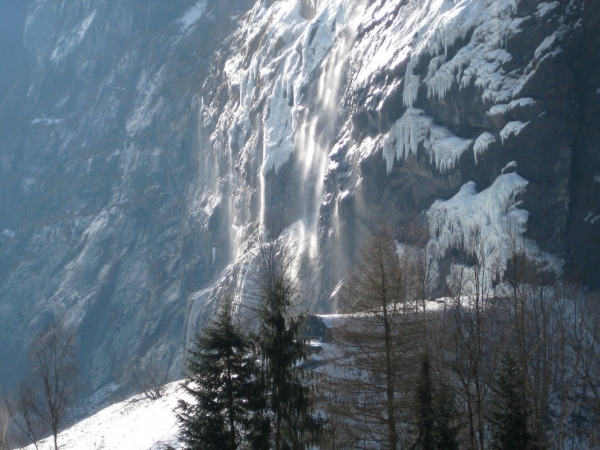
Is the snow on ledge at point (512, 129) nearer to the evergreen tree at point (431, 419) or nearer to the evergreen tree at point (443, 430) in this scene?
the evergreen tree at point (431, 419)

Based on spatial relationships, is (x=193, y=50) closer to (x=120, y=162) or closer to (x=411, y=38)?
(x=120, y=162)

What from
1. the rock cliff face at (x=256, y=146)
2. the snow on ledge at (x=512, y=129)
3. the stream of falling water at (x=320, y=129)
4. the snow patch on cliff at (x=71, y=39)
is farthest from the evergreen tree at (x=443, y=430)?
the snow patch on cliff at (x=71, y=39)

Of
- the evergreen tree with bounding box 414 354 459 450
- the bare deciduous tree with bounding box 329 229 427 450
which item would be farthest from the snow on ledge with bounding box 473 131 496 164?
the evergreen tree with bounding box 414 354 459 450

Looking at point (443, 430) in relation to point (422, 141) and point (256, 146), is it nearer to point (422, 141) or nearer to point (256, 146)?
point (422, 141)

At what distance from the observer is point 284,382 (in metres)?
15.9

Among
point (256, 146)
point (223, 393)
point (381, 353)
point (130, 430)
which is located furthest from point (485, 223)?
point (256, 146)

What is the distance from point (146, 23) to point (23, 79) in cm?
2679

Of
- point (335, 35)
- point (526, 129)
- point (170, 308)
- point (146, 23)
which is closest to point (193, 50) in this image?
point (146, 23)

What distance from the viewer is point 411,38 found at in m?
41.7

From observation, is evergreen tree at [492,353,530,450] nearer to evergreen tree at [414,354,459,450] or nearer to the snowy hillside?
evergreen tree at [414,354,459,450]

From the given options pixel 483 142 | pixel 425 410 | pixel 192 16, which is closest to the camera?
pixel 425 410

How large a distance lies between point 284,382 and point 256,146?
4627 cm

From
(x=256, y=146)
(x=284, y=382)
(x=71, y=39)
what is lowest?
(x=284, y=382)

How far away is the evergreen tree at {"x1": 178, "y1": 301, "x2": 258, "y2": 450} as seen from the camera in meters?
16.1
